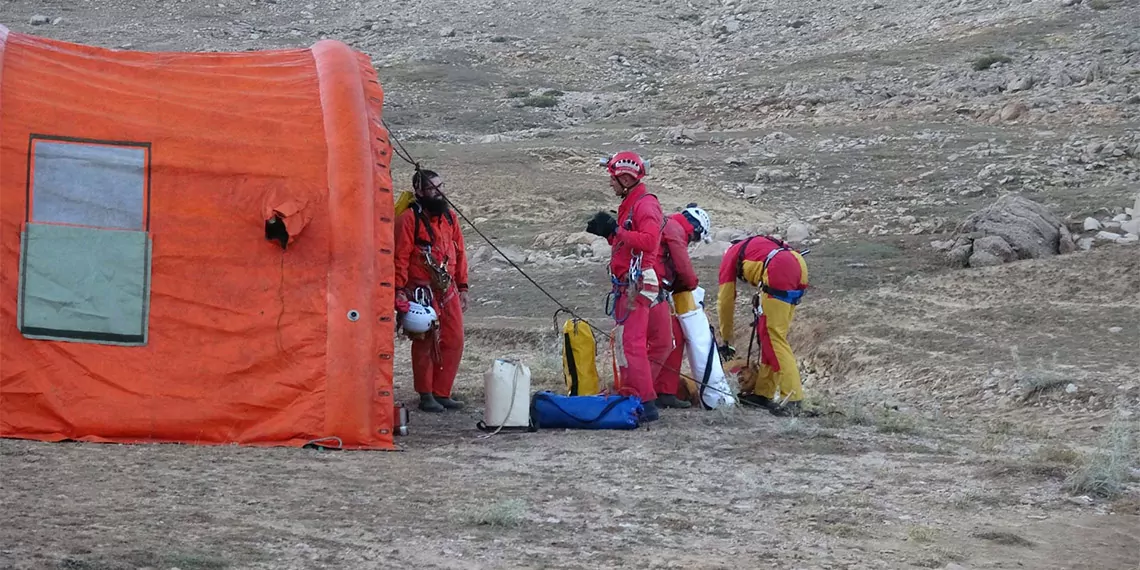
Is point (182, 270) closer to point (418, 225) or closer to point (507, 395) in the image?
point (418, 225)

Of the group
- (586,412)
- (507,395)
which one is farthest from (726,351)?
(507,395)

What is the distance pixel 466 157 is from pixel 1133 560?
61.5 ft

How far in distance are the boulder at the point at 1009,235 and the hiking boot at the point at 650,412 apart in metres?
7.28

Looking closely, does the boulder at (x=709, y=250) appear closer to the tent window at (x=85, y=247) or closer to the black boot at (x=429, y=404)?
the black boot at (x=429, y=404)

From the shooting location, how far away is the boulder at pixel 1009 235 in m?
15.5

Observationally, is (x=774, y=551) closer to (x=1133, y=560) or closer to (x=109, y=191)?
(x=1133, y=560)

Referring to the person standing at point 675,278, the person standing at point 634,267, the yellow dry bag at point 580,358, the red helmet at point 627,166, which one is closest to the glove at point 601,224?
the person standing at point 634,267

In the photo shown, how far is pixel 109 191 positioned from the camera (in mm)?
7895

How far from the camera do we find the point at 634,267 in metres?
9.18

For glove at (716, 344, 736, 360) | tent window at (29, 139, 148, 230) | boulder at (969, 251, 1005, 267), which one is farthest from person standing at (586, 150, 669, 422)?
boulder at (969, 251, 1005, 267)

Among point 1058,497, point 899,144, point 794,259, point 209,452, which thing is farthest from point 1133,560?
point 899,144

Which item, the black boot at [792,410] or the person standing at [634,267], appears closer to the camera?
the person standing at [634,267]

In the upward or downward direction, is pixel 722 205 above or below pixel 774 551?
above

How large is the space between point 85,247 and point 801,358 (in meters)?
7.13
